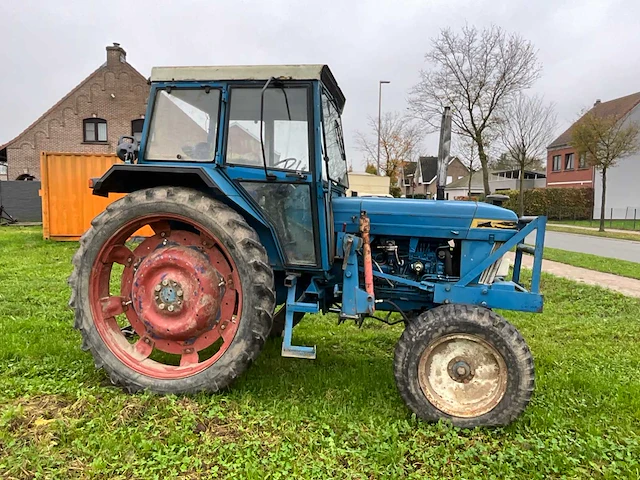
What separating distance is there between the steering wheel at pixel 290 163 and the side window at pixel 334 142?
266 mm

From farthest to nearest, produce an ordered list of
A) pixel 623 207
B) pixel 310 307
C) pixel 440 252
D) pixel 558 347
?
pixel 623 207 < pixel 558 347 < pixel 440 252 < pixel 310 307

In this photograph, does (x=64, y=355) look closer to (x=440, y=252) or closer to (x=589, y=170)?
(x=440, y=252)

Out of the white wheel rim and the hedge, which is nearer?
the white wheel rim

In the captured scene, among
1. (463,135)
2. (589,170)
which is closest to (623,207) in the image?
(589,170)

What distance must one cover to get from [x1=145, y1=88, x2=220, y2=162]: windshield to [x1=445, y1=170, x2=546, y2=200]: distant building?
41.3 meters

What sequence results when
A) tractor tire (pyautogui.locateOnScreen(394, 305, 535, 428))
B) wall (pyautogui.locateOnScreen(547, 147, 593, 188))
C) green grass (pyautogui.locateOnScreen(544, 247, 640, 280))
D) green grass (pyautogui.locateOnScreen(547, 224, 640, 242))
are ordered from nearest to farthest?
1. tractor tire (pyautogui.locateOnScreen(394, 305, 535, 428))
2. green grass (pyautogui.locateOnScreen(544, 247, 640, 280))
3. green grass (pyautogui.locateOnScreen(547, 224, 640, 242))
4. wall (pyautogui.locateOnScreen(547, 147, 593, 188))

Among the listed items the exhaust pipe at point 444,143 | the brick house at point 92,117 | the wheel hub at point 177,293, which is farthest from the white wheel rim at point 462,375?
the brick house at point 92,117

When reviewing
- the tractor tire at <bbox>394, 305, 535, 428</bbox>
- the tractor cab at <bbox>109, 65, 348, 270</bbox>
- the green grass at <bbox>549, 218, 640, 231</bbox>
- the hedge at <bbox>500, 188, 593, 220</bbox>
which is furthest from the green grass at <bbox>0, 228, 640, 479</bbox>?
the hedge at <bbox>500, 188, 593, 220</bbox>

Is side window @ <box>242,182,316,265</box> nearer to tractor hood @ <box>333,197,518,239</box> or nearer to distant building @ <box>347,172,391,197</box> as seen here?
tractor hood @ <box>333,197,518,239</box>

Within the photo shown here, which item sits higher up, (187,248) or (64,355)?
(187,248)

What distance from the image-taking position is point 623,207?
3025cm

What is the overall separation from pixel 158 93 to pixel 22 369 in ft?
7.90

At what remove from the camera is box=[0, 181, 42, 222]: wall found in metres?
19.5

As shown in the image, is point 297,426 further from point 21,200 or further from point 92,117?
point 92,117
